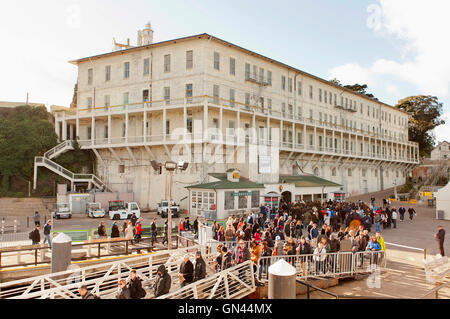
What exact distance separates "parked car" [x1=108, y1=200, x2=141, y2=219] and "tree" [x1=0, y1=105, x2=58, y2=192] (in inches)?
494

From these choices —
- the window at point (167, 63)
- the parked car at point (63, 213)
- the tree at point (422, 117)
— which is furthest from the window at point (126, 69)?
the tree at point (422, 117)

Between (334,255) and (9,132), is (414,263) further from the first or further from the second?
(9,132)

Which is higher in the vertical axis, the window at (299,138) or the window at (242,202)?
the window at (299,138)

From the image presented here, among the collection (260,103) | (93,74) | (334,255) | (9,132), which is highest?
(93,74)

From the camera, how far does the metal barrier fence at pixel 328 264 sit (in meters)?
10.6

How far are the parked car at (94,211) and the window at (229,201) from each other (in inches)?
420

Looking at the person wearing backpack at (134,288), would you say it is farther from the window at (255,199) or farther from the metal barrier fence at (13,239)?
the window at (255,199)

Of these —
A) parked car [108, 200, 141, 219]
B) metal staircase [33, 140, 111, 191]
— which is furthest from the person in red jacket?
metal staircase [33, 140, 111, 191]

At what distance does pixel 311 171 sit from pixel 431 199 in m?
14.8

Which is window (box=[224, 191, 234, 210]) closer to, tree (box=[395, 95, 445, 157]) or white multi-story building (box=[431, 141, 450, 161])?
tree (box=[395, 95, 445, 157])

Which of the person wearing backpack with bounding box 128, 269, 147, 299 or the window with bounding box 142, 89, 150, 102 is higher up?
the window with bounding box 142, 89, 150, 102

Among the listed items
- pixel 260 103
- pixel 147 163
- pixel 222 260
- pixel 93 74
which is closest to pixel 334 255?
pixel 222 260

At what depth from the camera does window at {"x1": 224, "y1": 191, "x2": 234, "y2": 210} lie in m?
27.4
